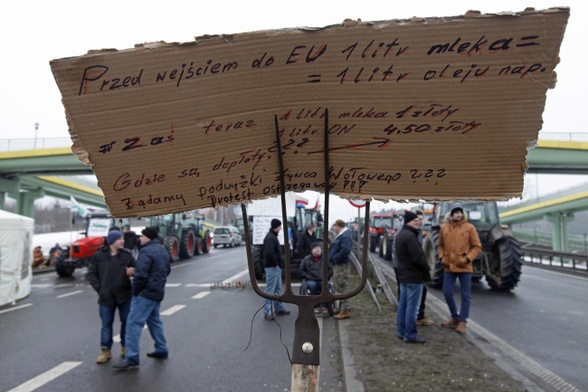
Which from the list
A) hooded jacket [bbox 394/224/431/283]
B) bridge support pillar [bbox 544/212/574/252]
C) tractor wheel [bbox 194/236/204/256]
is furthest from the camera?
bridge support pillar [bbox 544/212/574/252]

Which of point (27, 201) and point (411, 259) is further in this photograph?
point (27, 201)

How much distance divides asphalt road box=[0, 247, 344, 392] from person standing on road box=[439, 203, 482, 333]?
204 centimetres

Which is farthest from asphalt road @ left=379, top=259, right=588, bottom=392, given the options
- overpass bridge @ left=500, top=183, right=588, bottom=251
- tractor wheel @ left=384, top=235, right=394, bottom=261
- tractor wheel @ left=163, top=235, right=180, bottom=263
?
overpass bridge @ left=500, top=183, right=588, bottom=251

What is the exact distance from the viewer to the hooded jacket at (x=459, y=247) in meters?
6.34

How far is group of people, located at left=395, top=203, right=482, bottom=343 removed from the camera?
5.60 m

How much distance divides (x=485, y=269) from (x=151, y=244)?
943 cm

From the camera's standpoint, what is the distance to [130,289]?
556 centimetres

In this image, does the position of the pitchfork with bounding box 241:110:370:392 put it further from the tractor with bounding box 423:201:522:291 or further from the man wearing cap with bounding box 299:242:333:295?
the tractor with bounding box 423:201:522:291

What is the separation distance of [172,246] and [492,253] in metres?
15.3

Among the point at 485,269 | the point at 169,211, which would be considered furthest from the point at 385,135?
the point at 485,269

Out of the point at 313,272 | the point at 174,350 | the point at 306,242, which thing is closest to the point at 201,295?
the point at 306,242

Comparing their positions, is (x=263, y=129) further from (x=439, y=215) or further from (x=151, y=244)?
(x=439, y=215)

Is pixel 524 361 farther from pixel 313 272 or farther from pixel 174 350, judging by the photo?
pixel 174 350

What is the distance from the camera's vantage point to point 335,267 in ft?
24.8
